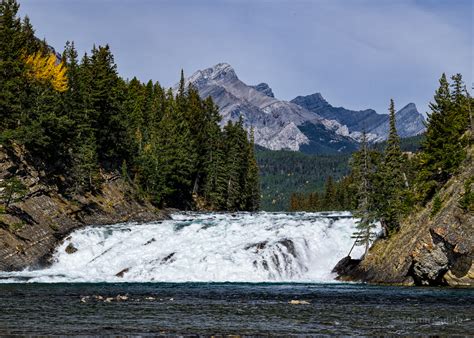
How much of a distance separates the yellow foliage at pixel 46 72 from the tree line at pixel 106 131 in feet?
0.45

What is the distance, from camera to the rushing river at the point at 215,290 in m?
21.6

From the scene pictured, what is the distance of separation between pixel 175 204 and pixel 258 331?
79.5 metres

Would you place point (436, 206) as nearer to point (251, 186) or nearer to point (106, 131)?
point (106, 131)

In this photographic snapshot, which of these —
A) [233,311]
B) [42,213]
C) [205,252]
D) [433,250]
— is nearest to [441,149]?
[433,250]

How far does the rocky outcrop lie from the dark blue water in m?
14.2

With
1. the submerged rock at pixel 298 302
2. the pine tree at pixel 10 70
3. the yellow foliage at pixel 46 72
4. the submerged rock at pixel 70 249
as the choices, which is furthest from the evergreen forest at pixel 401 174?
the yellow foliage at pixel 46 72

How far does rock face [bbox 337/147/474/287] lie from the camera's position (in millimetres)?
40844

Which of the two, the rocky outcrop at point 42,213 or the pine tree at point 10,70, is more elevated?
the pine tree at point 10,70

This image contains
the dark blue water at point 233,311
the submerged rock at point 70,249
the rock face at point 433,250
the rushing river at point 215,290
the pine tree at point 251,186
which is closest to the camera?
the dark blue water at point 233,311

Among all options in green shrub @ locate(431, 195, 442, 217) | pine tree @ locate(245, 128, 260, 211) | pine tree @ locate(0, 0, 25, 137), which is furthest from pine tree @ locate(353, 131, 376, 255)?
pine tree @ locate(245, 128, 260, 211)

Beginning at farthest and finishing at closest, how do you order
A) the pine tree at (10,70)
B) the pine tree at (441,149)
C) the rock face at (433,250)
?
the pine tree at (10,70), the pine tree at (441,149), the rock face at (433,250)

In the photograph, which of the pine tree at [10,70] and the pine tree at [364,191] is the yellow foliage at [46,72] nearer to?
the pine tree at [10,70]

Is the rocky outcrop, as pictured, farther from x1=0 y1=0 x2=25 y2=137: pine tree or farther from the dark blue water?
the dark blue water

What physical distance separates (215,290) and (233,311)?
1256 centimetres
